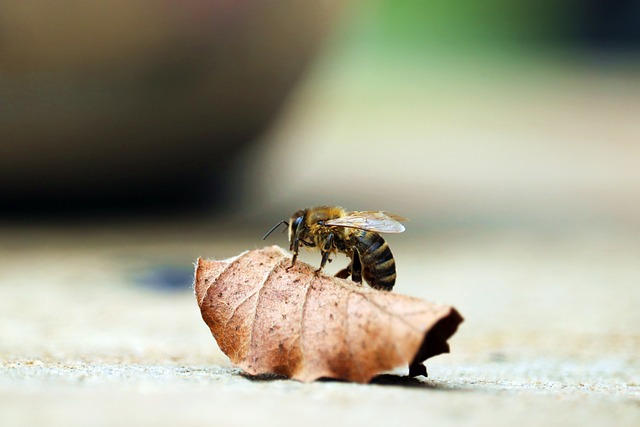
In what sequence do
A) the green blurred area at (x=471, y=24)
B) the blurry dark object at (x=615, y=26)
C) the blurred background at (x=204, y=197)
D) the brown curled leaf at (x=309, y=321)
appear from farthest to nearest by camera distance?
1. the green blurred area at (x=471, y=24)
2. the blurry dark object at (x=615, y=26)
3. the blurred background at (x=204, y=197)
4. the brown curled leaf at (x=309, y=321)

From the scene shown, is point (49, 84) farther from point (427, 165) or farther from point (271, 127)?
point (427, 165)

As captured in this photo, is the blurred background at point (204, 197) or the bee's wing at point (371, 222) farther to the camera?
the blurred background at point (204, 197)

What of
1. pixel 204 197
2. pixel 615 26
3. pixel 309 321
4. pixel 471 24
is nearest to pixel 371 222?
pixel 309 321

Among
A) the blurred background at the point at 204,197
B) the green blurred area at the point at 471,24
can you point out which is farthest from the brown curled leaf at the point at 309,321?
the green blurred area at the point at 471,24

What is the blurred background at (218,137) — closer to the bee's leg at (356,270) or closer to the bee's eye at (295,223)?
the bee's eye at (295,223)

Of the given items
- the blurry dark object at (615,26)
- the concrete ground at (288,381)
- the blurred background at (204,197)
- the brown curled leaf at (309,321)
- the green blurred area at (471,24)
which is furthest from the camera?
the green blurred area at (471,24)

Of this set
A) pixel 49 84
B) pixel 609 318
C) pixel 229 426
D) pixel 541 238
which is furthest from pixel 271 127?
pixel 229 426

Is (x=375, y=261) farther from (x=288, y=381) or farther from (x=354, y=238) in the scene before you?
(x=288, y=381)
